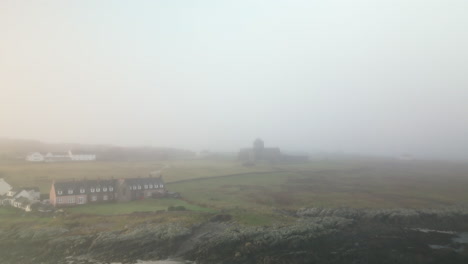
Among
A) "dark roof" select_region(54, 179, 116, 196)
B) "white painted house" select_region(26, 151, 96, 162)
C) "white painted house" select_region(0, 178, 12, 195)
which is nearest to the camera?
"dark roof" select_region(54, 179, 116, 196)

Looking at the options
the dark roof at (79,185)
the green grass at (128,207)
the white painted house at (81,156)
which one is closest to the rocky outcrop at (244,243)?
the green grass at (128,207)

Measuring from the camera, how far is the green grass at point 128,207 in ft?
154

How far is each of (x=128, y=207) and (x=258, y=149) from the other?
122958mm

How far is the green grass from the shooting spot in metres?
46.9

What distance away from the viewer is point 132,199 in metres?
56.8

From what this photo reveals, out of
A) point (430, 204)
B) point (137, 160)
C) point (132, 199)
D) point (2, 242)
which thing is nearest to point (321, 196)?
point (430, 204)

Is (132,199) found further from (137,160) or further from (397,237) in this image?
(137,160)

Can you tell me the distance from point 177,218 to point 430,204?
147 ft

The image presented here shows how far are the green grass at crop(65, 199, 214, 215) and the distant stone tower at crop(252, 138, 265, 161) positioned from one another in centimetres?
11022

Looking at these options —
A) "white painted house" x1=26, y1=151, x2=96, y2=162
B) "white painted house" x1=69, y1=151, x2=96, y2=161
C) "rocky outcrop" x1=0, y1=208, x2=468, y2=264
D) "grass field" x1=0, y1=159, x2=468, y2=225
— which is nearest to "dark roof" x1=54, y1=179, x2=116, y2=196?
"grass field" x1=0, y1=159, x2=468, y2=225

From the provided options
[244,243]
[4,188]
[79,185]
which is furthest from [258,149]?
[244,243]

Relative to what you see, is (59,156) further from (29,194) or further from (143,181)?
(143,181)

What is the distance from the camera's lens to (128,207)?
50156 mm

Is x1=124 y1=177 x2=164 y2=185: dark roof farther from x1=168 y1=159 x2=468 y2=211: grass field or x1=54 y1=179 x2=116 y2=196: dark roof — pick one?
x1=168 y1=159 x2=468 y2=211: grass field
